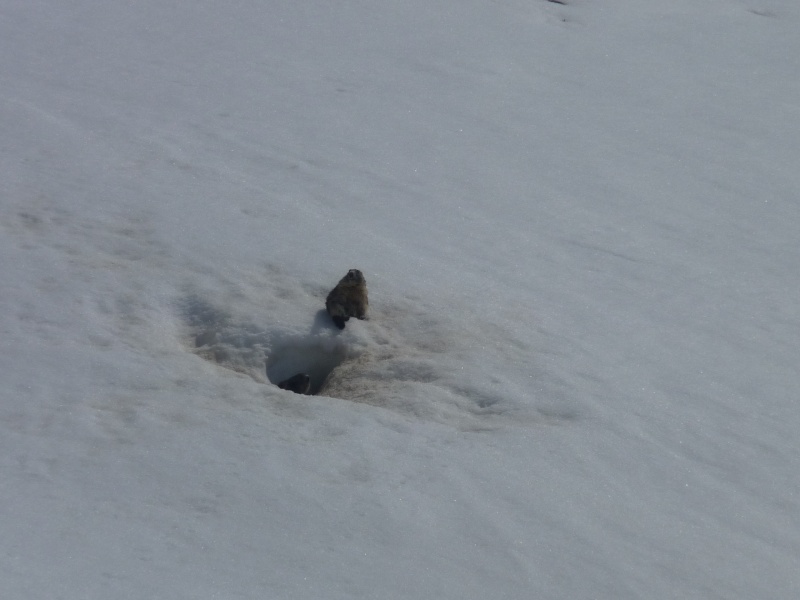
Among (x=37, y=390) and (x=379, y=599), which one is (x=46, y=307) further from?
(x=379, y=599)

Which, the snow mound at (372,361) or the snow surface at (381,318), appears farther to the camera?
the snow mound at (372,361)

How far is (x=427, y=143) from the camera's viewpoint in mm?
6418

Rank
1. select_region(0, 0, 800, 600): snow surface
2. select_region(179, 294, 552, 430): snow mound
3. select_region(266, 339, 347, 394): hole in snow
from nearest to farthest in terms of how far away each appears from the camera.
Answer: select_region(0, 0, 800, 600): snow surface, select_region(179, 294, 552, 430): snow mound, select_region(266, 339, 347, 394): hole in snow

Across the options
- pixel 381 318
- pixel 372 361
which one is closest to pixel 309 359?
pixel 372 361

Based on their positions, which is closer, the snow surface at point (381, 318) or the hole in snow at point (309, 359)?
the snow surface at point (381, 318)

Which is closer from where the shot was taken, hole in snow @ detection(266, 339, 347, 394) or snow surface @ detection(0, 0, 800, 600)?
snow surface @ detection(0, 0, 800, 600)

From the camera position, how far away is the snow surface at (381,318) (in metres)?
2.97

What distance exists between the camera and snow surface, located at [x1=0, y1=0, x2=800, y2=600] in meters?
2.97

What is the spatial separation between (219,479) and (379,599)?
2.22 ft

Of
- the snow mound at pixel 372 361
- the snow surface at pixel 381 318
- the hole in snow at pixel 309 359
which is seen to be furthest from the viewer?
the hole in snow at pixel 309 359

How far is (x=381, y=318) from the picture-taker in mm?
4324

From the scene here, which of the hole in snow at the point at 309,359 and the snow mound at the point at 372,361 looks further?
the hole in snow at the point at 309,359

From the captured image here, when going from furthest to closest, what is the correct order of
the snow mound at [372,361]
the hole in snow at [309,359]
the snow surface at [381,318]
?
the hole in snow at [309,359], the snow mound at [372,361], the snow surface at [381,318]

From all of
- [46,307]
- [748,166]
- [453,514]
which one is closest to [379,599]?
[453,514]
